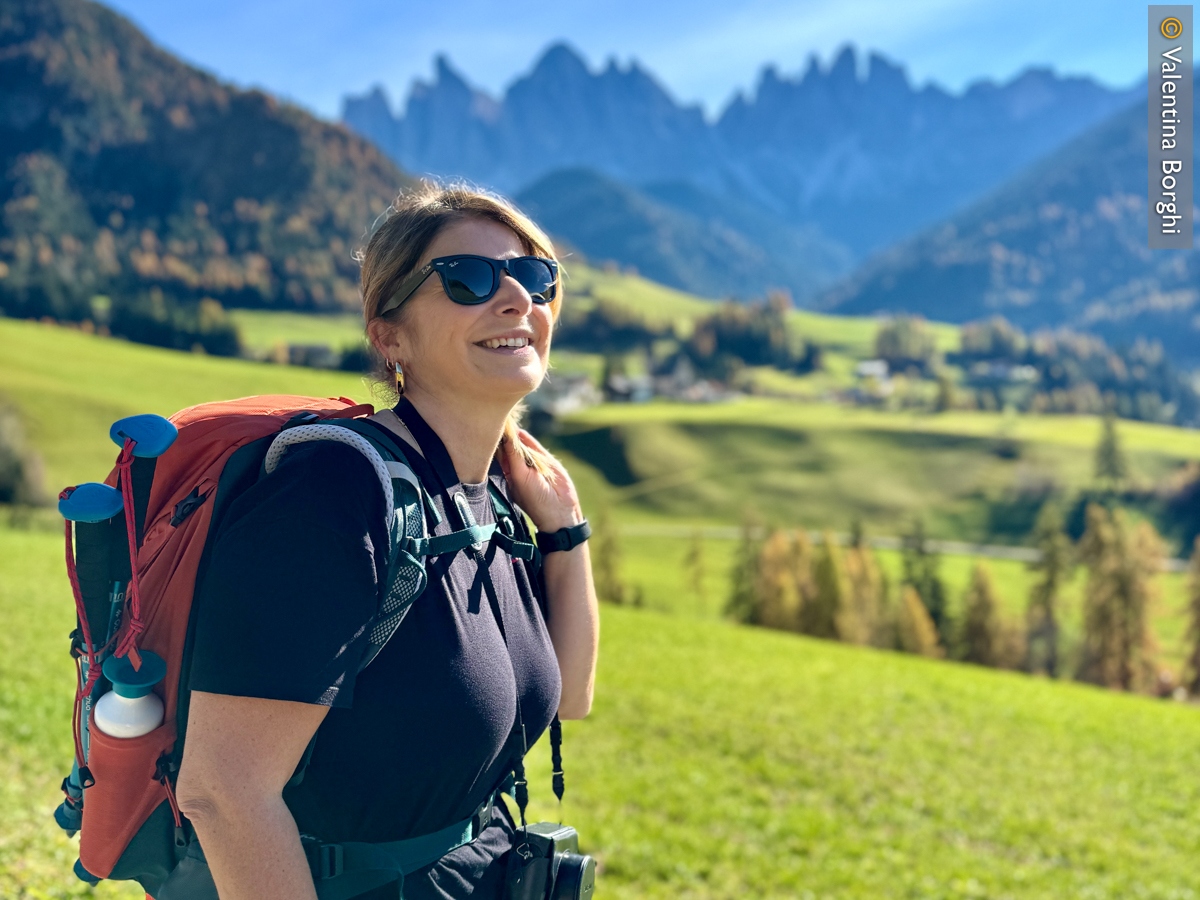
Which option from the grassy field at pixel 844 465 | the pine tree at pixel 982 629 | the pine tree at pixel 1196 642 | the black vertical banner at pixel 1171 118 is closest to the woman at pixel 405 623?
the black vertical banner at pixel 1171 118

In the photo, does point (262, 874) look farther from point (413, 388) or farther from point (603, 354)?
point (603, 354)

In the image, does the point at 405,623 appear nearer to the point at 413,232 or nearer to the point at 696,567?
the point at 413,232

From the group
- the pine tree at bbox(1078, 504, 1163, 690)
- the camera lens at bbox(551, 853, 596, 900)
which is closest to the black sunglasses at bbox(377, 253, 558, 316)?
the camera lens at bbox(551, 853, 596, 900)

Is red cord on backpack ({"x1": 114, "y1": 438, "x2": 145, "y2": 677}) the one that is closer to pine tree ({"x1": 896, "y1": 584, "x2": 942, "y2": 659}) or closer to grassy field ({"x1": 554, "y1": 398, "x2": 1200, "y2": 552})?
pine tree ({"x1": 896, "y1": 584, "x2": 942, "y2": 659})

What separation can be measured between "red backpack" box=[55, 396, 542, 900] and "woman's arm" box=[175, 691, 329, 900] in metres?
0.25

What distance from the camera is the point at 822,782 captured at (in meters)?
13.7

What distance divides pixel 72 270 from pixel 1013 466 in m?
187

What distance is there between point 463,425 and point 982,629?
60558mm

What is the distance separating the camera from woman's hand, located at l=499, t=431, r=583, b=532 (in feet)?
11.2

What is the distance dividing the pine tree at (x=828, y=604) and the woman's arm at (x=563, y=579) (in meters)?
52.9

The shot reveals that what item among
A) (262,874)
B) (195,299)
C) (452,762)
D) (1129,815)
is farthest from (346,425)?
(195,299)

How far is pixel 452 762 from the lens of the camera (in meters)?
2.54

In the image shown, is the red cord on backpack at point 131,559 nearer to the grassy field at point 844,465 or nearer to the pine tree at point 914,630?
the pine tree at point 914,630

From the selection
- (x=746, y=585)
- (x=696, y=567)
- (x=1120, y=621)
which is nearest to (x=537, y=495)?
(x=1120, y=621)
